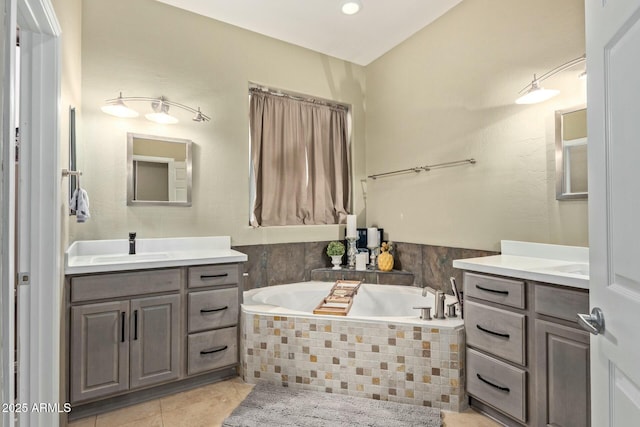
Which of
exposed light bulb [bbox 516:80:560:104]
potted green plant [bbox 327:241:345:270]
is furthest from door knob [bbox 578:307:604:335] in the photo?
potted green plant [bbox 327:241:345:270]

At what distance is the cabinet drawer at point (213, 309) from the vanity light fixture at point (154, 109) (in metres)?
1.41

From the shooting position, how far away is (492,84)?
2475 mm

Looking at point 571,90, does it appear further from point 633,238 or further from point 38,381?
point 38,381

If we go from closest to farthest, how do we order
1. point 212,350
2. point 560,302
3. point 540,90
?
point 560,302
point 540,90
point 212,350

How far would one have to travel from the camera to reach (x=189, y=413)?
2.04 m

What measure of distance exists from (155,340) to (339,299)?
4.17 ft

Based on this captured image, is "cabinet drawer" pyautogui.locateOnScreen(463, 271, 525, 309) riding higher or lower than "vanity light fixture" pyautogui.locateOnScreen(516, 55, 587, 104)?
lower

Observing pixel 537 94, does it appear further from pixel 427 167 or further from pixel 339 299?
pixel 339 299

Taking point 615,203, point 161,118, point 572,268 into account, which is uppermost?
point 161,118

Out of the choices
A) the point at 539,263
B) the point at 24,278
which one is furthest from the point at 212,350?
the point at 539,263

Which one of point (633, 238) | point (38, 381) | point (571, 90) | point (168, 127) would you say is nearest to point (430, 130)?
point (571, 90)

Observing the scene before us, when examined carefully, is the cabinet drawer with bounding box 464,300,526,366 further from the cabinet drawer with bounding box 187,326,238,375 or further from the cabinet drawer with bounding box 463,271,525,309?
the cabinet drawer with bounding box 187,326,238,375

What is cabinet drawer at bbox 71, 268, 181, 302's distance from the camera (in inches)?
77.1

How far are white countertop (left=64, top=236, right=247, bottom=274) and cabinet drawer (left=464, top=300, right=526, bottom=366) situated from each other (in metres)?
1.53
